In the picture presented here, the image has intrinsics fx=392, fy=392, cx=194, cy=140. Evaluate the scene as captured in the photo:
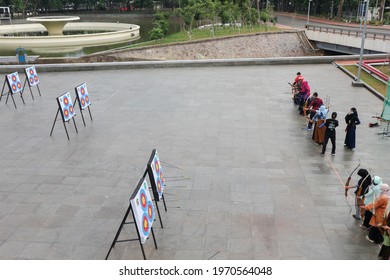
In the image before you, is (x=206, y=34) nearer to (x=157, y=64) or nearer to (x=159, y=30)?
(x=159, y=30)

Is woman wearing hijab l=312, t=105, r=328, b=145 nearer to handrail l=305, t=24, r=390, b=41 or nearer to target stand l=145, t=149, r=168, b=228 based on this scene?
target stand l=145, t=149, r=168, b=228

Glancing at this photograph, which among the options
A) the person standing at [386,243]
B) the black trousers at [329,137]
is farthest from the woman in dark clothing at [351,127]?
the person standing at [386,243]

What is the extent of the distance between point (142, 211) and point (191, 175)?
3.69 meters

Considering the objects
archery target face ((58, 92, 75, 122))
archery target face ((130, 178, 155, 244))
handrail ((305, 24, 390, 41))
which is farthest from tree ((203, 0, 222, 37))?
archery target face ((130, 178, 155, 244))

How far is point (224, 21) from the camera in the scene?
169 feet

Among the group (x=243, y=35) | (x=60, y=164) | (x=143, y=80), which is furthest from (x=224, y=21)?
(x=60, y=164)

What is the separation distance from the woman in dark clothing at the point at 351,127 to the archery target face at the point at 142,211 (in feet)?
23.9

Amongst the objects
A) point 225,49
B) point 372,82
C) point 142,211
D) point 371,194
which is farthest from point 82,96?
point 225,49

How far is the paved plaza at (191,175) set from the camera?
771cm

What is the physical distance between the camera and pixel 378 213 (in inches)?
296

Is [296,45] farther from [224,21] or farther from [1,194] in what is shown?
[1,194]

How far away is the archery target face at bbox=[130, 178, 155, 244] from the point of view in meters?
6.62

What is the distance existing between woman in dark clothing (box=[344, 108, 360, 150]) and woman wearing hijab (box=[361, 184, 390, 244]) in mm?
4538

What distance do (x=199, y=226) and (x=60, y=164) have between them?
16.8 ft
